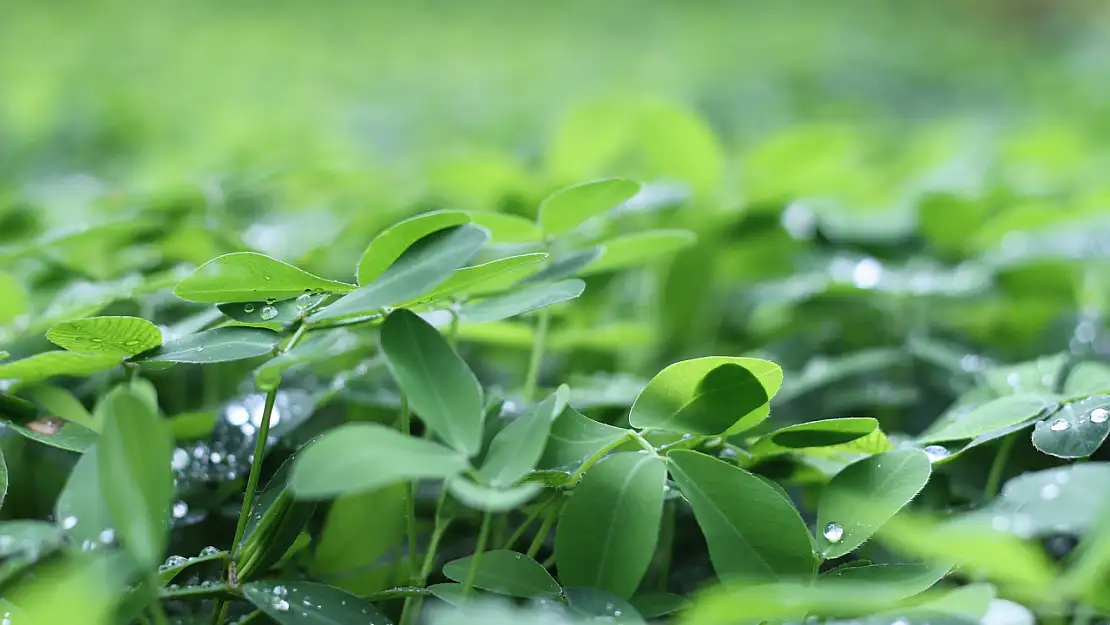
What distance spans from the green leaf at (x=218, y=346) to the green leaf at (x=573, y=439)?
0.18m

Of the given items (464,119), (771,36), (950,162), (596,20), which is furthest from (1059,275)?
(596,20)

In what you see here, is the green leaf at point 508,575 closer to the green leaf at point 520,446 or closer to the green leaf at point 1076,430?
the green leaf at point 520,446

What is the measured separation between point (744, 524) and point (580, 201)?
30 cm

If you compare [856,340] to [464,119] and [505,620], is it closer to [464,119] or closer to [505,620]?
[505,620]

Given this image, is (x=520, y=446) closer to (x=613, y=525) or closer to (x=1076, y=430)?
(x=613, y=525)

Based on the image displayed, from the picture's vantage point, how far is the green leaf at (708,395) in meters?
0.53

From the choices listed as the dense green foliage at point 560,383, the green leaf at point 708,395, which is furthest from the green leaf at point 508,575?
the green leaf at point 708,395

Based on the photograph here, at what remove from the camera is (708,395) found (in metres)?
0.54

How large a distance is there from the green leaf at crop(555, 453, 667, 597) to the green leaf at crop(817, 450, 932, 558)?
0.11m

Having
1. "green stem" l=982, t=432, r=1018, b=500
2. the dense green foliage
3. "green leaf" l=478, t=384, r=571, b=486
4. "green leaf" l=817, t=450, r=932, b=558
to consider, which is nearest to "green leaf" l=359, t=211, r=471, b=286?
the dense green foliage

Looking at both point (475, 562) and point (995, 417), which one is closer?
point (475, 562)

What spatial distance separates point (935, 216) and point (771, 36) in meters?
3.98

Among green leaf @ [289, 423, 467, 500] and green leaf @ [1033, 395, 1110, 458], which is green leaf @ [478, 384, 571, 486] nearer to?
green leaf @ [289, 423, 467, 500]

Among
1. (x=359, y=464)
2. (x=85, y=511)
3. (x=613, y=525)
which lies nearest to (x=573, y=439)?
(x=613, y=525)
